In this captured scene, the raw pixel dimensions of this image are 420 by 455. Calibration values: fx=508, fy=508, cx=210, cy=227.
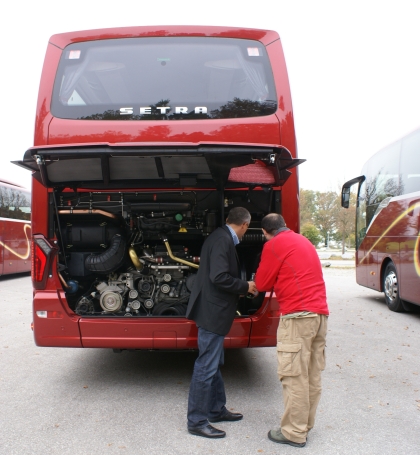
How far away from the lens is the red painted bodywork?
31.1 feet

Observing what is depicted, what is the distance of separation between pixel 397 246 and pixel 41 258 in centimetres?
780

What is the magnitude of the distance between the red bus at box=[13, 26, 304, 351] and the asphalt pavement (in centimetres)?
62

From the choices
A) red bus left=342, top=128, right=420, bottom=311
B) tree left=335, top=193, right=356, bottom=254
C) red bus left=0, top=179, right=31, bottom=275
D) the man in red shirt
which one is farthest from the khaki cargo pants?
tree left=335, top=193, right=356, bottom=254

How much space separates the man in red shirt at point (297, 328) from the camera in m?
3.85

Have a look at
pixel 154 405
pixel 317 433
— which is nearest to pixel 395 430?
pixel 317 433

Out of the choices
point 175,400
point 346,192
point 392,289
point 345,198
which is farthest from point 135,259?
point 346,192

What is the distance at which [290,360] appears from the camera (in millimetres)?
3852

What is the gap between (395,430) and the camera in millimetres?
4227

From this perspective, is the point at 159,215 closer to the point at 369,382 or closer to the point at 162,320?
the point at 162,320

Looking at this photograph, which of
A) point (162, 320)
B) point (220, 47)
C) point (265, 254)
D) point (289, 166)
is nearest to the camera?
point (265, 254)

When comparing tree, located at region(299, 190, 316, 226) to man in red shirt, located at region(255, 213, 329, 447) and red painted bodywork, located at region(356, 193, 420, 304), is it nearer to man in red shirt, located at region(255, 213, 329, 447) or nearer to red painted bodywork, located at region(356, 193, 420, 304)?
red painted bodywork, located at region(356, 193, 420, 304)

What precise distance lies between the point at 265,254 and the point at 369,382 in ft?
8.47

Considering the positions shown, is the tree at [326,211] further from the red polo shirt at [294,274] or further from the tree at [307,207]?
the red polo shirt at [294,274]

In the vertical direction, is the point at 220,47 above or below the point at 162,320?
above
